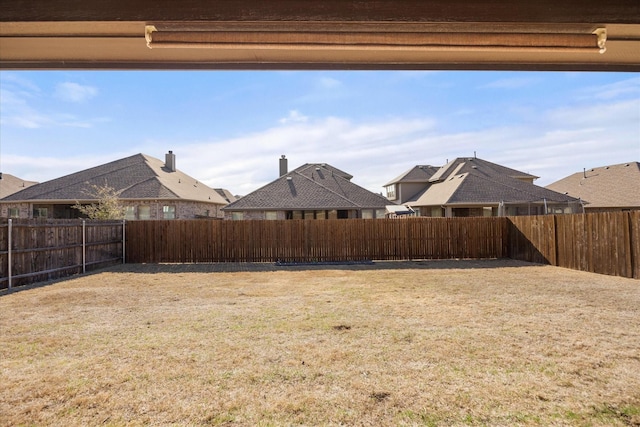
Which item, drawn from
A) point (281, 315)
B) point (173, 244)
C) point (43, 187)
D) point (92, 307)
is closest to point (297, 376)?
point (281, 315)

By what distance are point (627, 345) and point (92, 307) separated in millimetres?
9381

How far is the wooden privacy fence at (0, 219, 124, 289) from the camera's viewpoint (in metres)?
10.3

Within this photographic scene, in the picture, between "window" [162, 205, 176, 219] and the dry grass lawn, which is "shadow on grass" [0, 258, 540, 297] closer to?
the dry grass lawn

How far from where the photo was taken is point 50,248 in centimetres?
1187

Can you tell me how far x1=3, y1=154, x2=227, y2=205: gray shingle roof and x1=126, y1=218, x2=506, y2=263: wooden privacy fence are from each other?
28.9 ft

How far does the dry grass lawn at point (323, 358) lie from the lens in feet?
10.7

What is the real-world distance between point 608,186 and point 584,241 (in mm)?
24041

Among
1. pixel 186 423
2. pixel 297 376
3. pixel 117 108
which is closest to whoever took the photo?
pixel 186 423

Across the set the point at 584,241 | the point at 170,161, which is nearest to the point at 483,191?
the point at 584,241

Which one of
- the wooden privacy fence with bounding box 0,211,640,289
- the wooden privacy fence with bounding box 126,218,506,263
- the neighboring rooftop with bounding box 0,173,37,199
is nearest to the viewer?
the wooden privacy fence with bounding box 0,211,640,289

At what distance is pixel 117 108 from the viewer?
531 inches

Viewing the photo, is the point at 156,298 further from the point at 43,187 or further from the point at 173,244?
the point at 43,187

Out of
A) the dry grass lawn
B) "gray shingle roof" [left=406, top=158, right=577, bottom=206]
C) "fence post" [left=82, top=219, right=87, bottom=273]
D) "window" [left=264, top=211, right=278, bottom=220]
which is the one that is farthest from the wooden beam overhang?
"gray shingle roof" [left=406, top=158, right=577, bottom=206]

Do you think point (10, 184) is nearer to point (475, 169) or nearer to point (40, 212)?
point (40, 212)
